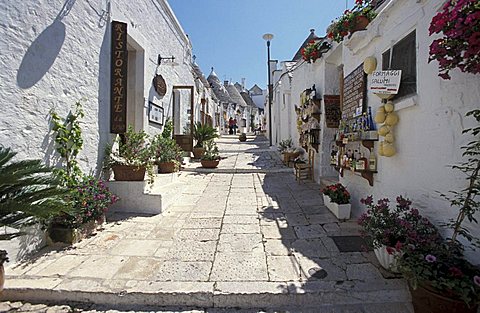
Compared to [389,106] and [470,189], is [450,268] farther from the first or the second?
[389,106]

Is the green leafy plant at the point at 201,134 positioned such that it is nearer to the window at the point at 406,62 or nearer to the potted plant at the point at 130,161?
the potted plant at the point at 130,161

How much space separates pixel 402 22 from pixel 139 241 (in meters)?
4.24

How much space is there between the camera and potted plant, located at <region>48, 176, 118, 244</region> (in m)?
3.35

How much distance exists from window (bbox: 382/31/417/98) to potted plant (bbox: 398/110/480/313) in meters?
1.00

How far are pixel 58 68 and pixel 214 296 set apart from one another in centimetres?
350

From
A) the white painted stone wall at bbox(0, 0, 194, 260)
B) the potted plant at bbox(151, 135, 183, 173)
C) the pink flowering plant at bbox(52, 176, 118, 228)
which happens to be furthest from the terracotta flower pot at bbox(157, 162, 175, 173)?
the pink flowering plant at bbox(52, 176, 118, 228)

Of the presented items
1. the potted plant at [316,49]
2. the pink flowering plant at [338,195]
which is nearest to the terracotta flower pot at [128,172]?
the pink flowering plant at [338,195]

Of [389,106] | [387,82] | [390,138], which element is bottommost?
[390,138]

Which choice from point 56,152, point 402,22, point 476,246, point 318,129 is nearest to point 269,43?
point 318,129

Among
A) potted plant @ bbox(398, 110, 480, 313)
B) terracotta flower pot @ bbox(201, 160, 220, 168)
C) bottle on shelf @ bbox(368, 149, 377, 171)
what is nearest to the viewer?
potted plant @ bbox(398, 110, 480, 313)

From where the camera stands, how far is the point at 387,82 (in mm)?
3064

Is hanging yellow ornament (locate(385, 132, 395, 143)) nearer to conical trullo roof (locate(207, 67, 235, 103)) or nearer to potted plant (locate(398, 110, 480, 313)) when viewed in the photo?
potted plant (locate(398, 110, 480, 313))

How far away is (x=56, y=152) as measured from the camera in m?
3.58

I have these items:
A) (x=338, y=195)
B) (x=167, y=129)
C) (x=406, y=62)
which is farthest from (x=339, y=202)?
(x=167, y=129)
